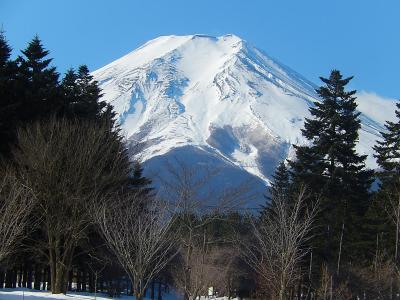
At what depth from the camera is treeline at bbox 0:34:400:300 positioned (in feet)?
78.2

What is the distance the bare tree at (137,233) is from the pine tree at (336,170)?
1254 centimetres

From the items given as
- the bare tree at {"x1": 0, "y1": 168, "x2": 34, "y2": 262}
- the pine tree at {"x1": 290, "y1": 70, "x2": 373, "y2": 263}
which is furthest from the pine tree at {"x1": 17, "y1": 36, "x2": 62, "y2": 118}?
the pine tree at {"x1": 290, "y1": 70, "x2": 373, "y2": 263}

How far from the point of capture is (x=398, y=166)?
39.2 metres

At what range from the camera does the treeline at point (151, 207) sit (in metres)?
23.8

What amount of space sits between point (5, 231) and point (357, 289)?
55.1ft

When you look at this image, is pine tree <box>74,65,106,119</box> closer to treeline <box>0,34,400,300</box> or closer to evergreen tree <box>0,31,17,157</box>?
treeline <box>0,34,400,300</box>

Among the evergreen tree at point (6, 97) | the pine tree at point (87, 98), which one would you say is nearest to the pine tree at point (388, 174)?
the pine tree at point (87, 98)

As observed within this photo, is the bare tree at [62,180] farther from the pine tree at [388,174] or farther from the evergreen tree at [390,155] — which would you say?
the evergreen tree at [390,155]

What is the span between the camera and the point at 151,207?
2636 cm

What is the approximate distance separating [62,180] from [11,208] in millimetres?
3327

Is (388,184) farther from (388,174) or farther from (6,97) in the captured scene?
(6,97)

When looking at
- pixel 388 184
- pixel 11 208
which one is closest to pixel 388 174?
pixel 388 184

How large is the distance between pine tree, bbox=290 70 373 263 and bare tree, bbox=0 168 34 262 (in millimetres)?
17277

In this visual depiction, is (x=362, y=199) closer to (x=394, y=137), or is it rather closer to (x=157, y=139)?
(x=394, y=137)
